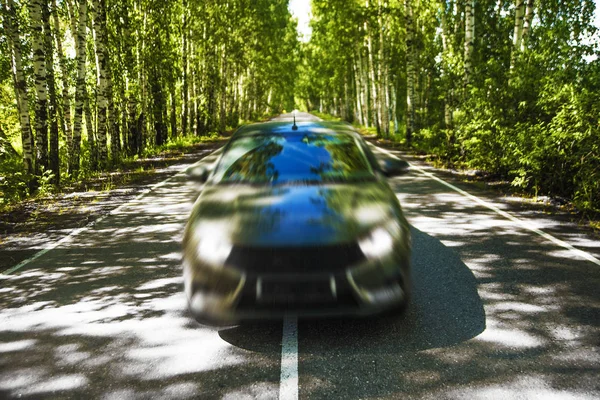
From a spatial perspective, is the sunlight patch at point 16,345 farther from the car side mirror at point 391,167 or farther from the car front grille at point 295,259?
the car side mirror at point 391,167

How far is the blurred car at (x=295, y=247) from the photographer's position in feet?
11.3

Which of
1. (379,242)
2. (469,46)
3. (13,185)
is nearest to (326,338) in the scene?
(379,242)

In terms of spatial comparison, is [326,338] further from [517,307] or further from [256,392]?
[517,307]

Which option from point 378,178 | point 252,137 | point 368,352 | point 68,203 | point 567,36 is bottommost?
point 368,352

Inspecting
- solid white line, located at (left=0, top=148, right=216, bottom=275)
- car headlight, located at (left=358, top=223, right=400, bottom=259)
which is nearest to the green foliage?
solid white line, located at (left=0, top=148, right=216, bottom=275)

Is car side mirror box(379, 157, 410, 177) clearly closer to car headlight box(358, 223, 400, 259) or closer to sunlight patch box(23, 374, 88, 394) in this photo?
car headlight box(358, 223, 400, 259)

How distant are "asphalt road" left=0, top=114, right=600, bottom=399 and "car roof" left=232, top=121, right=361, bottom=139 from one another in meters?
1.83

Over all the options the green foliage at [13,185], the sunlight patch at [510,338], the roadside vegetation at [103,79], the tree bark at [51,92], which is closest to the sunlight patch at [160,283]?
the sunlight patch at [510,338]

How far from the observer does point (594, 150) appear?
26.5ft

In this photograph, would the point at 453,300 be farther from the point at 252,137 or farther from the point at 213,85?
the point at 213,85

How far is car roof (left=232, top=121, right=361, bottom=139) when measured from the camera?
5.35m

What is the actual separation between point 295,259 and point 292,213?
491 millimetres

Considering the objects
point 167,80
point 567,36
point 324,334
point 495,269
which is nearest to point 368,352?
point 324,334

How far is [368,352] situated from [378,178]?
1892mm
